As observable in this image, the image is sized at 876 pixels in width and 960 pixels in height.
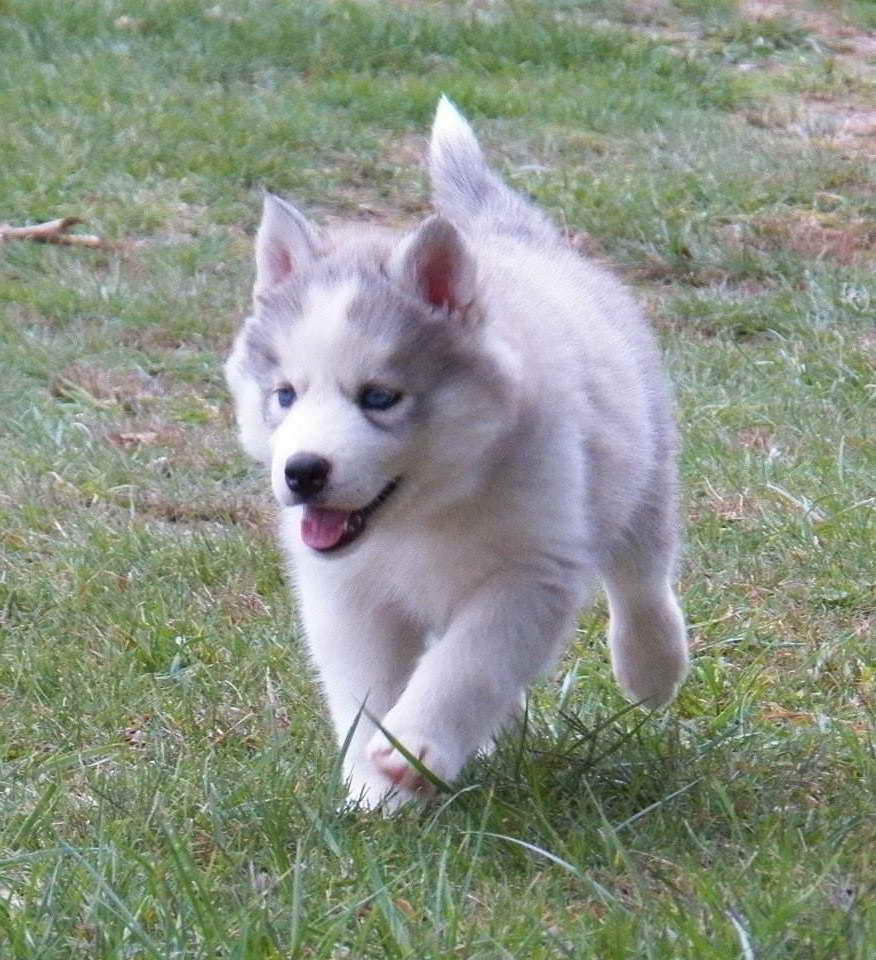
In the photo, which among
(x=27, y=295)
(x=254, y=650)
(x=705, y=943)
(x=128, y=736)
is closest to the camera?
(x=705, y=943)

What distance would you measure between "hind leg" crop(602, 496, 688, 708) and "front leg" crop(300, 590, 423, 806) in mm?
598

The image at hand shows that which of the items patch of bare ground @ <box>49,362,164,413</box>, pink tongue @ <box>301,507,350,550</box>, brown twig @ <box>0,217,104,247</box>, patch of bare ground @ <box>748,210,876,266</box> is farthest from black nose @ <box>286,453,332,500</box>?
brown twig @ <box>0,217,104,247</box>

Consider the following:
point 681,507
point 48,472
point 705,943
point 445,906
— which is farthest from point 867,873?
point 48,472

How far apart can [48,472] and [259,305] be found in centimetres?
212

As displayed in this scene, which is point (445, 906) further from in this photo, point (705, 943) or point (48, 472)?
point (48, 472)

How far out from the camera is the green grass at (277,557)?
2.63 metres

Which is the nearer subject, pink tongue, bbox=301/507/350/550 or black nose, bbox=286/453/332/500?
black nose, bbox=286/453/332/500

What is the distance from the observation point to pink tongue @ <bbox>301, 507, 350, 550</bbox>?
3123mm

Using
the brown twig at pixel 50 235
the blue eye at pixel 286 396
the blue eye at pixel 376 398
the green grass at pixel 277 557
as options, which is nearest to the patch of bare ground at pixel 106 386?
the green grass at pixel 277 557

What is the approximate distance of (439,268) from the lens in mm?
3240

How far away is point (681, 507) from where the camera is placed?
16.0 feet

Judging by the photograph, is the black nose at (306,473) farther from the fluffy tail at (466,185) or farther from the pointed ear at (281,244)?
the fluffy tail at (466,185)

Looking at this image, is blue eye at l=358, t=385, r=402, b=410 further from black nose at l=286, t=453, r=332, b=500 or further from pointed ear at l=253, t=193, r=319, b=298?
pointed ear at l=253, t=193, r=319, b=298

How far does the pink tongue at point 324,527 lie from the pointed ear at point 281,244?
1.75 ft
